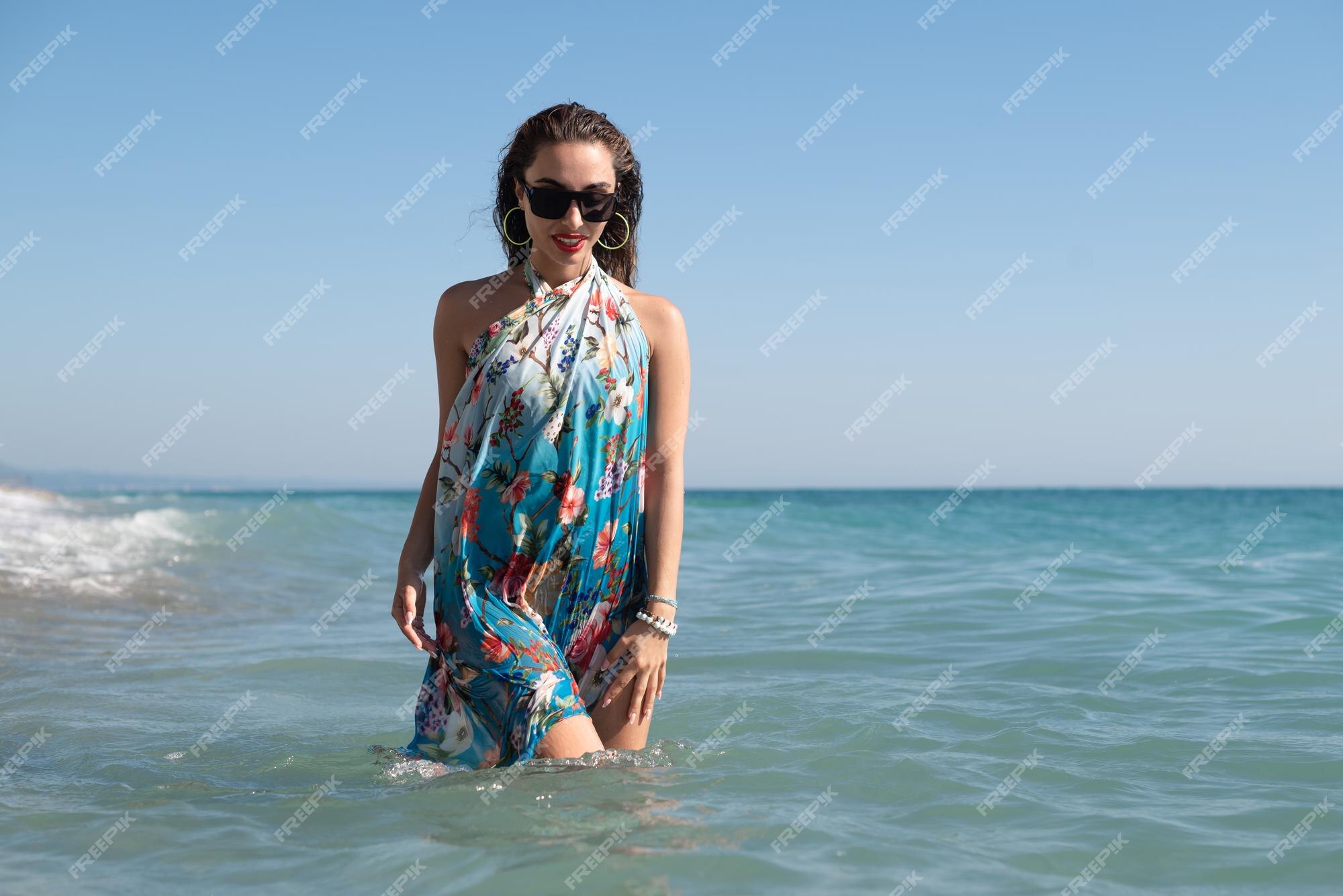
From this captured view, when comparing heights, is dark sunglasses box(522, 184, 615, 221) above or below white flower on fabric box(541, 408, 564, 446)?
above

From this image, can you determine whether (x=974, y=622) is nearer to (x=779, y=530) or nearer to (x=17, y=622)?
(x=17, y=622)

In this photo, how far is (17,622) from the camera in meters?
7.76

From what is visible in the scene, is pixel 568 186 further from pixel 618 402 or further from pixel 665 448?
pixel 665 448

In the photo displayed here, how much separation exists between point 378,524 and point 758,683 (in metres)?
16.8

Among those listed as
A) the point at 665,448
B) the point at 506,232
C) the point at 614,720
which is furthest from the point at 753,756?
the point at 506,232

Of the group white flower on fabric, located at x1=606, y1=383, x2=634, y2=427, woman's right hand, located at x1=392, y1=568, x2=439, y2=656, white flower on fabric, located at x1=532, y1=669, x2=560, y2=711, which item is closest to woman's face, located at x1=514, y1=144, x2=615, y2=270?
white flower on fabric, located at x1=606, y1=383, x2=634, y2=427

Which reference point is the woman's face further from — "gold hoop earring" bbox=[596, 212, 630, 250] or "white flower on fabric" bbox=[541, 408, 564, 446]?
"white flower on fabric" bbox=[541, 408, 564, 446]

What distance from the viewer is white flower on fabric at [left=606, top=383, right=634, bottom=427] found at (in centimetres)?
311

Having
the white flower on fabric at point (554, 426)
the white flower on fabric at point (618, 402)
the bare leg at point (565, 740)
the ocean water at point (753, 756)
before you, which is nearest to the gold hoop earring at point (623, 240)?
the white flower on fabric at point (618, 402)

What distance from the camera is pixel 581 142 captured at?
3086 millimetres

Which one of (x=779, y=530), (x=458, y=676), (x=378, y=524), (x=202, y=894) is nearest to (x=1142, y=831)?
(x=458, y=676)

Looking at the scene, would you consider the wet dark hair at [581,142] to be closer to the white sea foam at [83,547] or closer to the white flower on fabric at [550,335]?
the white flower on fabric at [550,335]

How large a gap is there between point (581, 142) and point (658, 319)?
0.54m

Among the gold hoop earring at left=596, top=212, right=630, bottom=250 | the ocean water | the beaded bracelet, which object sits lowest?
the ocean water
